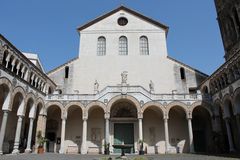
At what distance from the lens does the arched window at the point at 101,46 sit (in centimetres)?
2673

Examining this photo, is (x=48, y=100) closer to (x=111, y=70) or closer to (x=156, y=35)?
(x=111, y=70)

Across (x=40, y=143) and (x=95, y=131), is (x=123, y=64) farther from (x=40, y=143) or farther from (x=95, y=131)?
(x=40, y=143)

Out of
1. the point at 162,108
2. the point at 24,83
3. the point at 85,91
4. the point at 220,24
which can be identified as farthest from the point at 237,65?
the point at 24,83

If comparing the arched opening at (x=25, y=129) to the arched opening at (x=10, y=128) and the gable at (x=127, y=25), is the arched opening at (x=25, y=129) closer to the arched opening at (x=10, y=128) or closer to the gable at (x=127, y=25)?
the arched opening at (x=10, y=128)

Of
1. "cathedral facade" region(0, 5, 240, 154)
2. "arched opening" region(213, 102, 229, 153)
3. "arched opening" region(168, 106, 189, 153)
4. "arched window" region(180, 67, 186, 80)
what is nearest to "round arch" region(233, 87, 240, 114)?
"cathedral facade" region(0, 5, 240, 154)

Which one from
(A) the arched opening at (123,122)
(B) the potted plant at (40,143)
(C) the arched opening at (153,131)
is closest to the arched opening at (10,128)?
(B) the potted plant at (40,143)

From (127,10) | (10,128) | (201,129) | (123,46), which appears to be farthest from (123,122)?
(127,10)

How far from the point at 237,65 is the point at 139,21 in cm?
1488

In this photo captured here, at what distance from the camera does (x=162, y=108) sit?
20.9 metres

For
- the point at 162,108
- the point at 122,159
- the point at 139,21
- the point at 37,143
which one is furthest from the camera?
the point at 139,21

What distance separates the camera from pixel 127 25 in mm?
28047

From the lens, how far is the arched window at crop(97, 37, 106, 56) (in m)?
26.7

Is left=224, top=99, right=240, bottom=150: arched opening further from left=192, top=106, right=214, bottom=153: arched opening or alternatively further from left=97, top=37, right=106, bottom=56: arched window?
left=97, top=37, right=106, bottom=56: arched window

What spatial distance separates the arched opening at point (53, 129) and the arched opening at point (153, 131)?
9.10 metres
